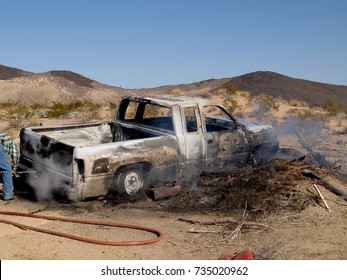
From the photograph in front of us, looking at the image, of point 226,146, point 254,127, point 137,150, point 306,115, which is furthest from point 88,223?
point 306,115

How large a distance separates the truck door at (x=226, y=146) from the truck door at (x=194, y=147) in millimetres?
130

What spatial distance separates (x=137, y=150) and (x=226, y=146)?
203cm

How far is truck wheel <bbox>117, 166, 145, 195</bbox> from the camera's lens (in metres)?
7.45

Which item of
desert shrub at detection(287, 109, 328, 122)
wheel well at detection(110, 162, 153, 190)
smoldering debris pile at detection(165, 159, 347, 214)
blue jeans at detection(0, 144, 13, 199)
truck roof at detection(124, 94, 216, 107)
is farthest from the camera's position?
desert shrub at detection(287, 109, 328, 122)

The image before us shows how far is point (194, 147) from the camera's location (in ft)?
26.9

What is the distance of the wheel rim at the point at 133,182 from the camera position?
24.7 feet

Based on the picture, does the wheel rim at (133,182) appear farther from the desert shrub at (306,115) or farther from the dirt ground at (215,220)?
the desert shrub at (306,115)

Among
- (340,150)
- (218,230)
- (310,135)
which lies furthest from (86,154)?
(310,135)

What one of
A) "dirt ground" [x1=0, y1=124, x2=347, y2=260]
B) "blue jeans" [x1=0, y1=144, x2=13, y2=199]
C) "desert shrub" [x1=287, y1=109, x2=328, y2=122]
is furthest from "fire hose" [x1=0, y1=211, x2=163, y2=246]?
"desert shrub" [x1=287, y1=109, x2=328, y2=122]

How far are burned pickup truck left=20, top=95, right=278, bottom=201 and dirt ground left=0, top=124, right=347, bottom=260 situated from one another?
1.08ft

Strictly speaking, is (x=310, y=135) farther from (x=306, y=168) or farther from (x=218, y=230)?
(x=218, y=230)

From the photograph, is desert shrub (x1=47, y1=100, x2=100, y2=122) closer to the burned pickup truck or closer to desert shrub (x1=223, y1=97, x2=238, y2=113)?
desert shrub (x1=223, y1=97, x2=238, y2=113)

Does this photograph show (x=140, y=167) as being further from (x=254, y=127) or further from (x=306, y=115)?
(x=306, y=115)

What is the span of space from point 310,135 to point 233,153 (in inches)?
350
